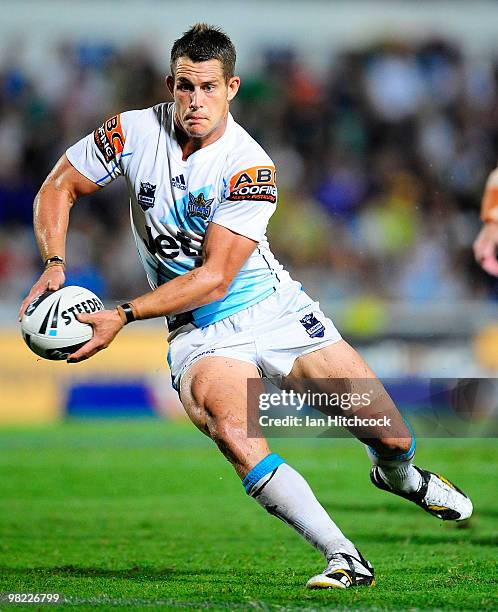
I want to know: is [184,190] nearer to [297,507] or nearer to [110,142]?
[110,142]

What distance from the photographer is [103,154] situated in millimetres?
6160

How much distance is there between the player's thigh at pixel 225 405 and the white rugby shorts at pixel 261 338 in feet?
0.35

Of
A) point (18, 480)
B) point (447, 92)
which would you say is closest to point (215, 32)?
point (18, 480)

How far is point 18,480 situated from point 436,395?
579cm

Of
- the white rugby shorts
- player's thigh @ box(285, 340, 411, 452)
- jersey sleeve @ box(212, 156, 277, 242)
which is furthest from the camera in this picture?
player's thigh @ box(285, 340, 411, 452)

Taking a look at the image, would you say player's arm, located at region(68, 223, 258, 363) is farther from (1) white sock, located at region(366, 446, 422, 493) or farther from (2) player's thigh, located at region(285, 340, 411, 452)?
(1) white sock, located at region(366, 446, 422, 493)

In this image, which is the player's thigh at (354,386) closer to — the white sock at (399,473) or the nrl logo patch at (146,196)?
the white sock at (399,473)

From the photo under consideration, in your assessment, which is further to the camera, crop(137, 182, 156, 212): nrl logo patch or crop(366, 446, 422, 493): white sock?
crop(366, 446, 422, 493): white sock

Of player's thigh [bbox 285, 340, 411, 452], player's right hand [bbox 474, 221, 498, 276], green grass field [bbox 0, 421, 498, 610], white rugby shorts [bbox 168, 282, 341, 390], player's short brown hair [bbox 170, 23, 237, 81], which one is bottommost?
green grass field [bbox 0, 421, 498, 610]

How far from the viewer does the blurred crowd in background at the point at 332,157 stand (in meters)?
16.2

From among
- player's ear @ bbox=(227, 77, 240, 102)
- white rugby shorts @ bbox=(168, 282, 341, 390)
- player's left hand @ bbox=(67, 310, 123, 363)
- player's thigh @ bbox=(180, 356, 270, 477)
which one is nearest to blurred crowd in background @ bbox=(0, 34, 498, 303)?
white rugby shorts @ bbox=(168, 282, 341, 390)

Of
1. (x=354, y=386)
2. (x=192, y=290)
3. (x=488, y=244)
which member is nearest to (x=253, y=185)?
(x=192, y=290)

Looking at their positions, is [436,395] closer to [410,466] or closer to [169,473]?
[169,473]

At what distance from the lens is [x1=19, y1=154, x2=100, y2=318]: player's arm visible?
594 centimetres
